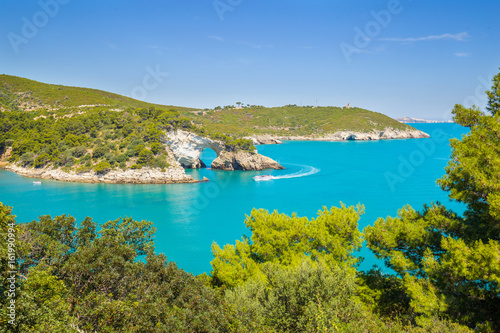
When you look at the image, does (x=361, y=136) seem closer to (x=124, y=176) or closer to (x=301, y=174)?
(x=301, y=174)

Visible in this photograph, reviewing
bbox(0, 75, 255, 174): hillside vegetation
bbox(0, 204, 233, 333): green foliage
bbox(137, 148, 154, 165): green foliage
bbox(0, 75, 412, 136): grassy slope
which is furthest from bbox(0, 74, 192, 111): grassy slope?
bbox(0, 204, 233, 333): green foliage

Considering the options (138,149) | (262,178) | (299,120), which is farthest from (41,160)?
(299,120)

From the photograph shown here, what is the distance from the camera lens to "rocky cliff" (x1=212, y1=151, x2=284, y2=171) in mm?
61969

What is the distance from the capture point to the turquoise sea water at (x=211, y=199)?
91.2 feet

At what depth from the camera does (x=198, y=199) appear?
4009 centimetres

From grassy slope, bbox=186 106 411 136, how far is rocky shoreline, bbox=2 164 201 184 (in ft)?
297

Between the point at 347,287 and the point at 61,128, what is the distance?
62247mm

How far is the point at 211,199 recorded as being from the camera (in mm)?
40406

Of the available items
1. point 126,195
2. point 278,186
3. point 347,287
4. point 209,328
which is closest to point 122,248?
point 209,328

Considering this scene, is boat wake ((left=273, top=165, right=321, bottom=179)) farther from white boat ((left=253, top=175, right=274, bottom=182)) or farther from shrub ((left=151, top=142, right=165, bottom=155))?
shrub ((left=151, top=142, right=165, bottom=155))

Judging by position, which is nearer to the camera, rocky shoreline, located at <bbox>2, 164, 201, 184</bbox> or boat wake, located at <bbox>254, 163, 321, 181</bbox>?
rocky shoreline, located at <bbox>2, 164, 201, 184</bbox>

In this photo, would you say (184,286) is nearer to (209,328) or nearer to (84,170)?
(209,328)

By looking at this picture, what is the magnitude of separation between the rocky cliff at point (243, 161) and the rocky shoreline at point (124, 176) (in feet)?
43.9

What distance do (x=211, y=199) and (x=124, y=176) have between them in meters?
17.1
